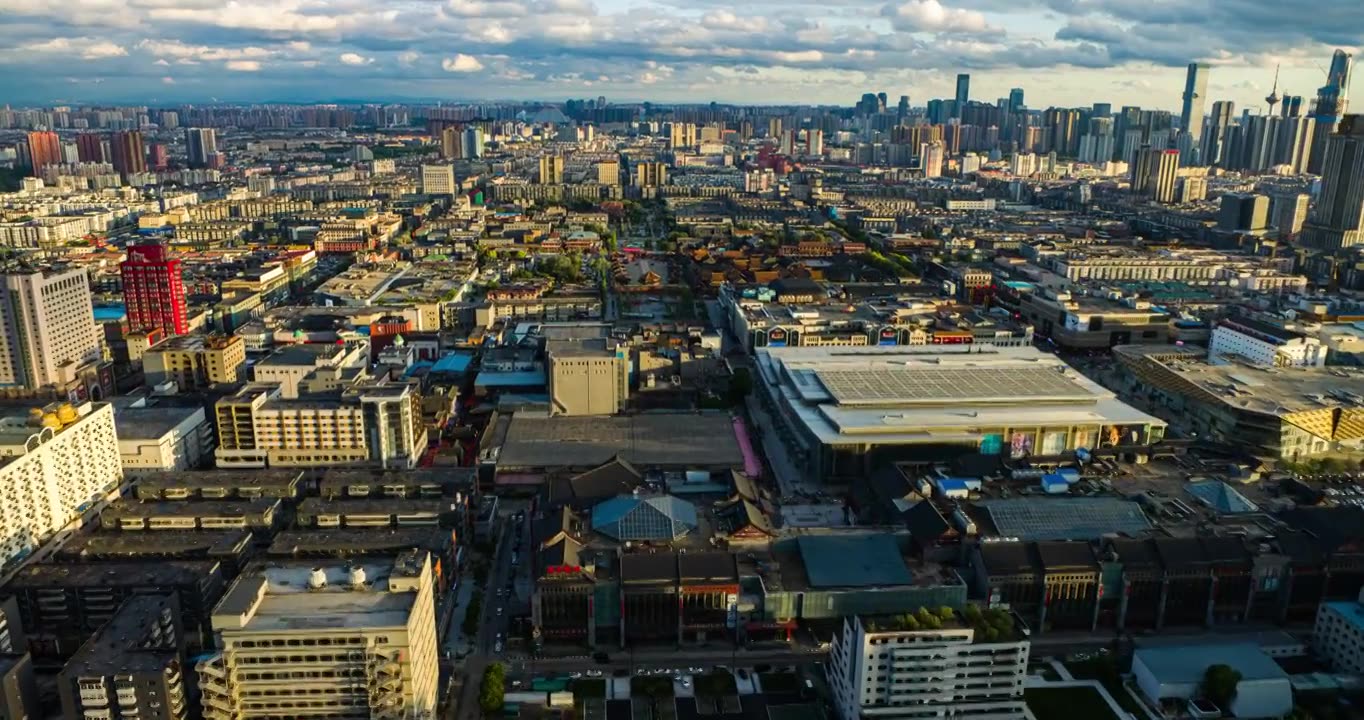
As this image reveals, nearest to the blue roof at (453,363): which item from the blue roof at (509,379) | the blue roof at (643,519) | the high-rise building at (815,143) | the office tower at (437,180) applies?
the blue roof at (509,379)

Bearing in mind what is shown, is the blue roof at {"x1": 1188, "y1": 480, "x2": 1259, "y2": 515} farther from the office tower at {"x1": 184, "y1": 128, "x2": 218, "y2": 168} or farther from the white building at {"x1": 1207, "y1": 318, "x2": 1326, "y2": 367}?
the office tower at {"x1": 184, "y1": 128, "x2": 218, "y2": 168}

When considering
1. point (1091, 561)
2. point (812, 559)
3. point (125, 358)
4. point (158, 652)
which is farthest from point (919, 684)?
point (125, 358)

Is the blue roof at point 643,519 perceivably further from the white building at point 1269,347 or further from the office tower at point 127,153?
the office tower at point 127,153

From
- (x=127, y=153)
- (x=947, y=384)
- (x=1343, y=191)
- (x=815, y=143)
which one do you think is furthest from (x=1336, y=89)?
(x=127, y=153)

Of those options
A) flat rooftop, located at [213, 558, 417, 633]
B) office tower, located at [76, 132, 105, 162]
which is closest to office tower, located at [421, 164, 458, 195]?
office tower, located at [76, 132, 105, 162]

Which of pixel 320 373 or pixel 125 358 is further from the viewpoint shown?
pixel 125 358

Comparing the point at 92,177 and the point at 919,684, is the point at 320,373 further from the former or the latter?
the point at 92,177
